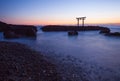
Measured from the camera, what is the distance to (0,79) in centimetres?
635

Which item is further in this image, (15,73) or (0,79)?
(15,73)

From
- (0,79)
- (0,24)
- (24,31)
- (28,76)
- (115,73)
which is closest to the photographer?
(0,79)

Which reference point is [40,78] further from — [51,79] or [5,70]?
[5,70]

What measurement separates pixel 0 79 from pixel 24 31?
4455cm

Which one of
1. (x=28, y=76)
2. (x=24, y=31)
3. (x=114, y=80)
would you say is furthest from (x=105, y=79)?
(x=24, y=31)

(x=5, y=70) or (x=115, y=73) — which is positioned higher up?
(x=5, y=70)

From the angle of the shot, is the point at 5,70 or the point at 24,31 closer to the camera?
the point at 5,70

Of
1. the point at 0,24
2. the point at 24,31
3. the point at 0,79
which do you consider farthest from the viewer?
the point at 0,24

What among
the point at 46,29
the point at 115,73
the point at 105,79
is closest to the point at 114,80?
the point at 105,79

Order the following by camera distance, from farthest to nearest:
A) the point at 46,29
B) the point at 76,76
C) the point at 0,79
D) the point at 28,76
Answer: the point at 46,29
the point at 76,76
the point at 28,76
the point at 0,79

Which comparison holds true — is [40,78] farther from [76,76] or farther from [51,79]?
[76,76]

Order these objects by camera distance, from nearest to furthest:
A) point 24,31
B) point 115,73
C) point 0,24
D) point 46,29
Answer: point 115,73
point 24,31
point 0,24
point 46,29

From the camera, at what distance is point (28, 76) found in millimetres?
7301

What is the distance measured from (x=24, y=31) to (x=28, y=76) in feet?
144
